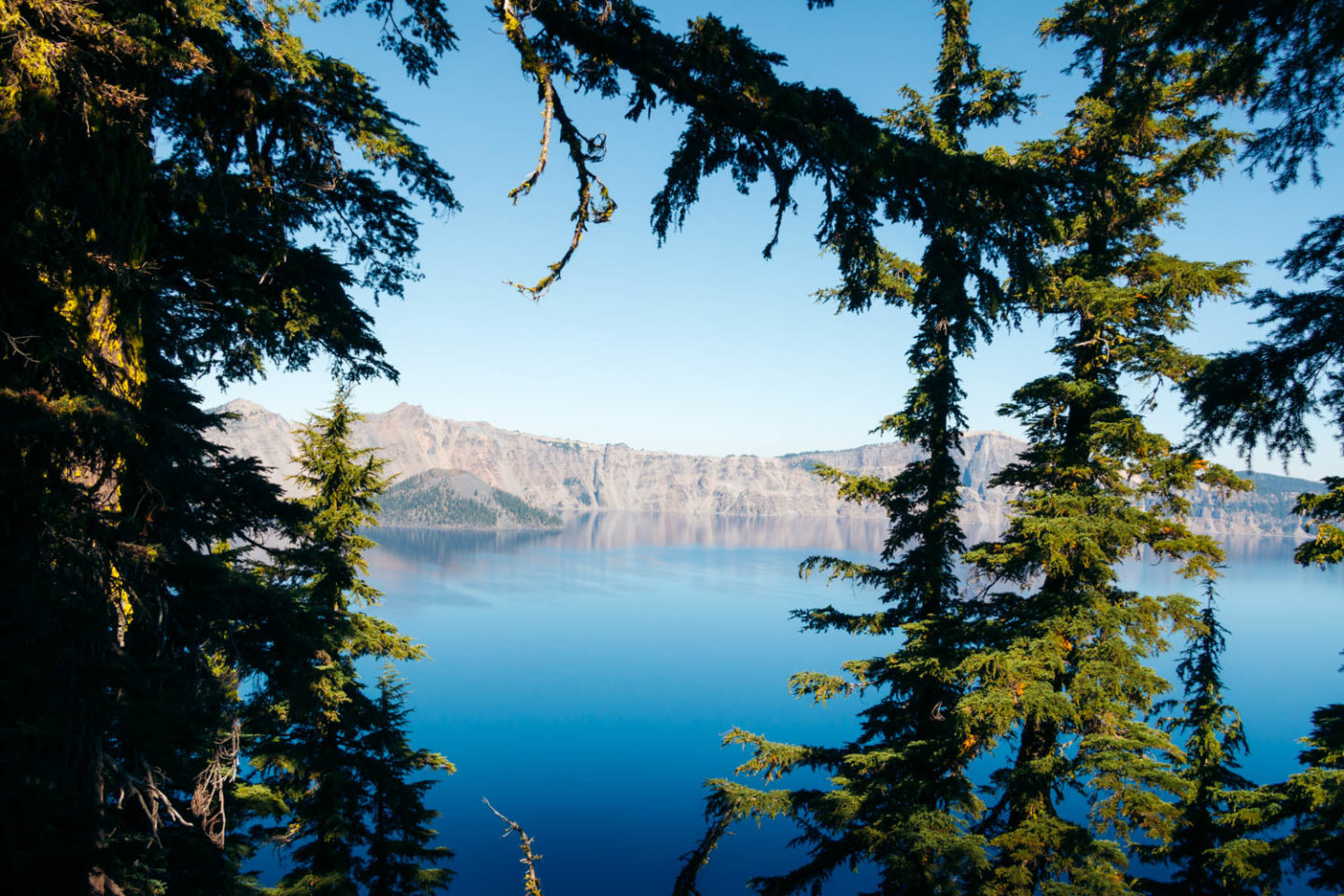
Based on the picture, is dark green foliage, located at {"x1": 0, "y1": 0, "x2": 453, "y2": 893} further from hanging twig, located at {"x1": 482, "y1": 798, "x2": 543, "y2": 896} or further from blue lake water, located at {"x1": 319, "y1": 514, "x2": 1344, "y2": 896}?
blue lake water, located at {"x1": 319, "y1": 514, "x2": 1344, "y2": 896}

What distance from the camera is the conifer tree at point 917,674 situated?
8.59 meters

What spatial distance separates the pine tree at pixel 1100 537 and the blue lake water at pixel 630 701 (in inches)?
118

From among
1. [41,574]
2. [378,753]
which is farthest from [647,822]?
[41,574]

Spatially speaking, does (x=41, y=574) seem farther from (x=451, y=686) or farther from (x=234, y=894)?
(x=451, y=686)

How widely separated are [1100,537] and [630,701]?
51.8m

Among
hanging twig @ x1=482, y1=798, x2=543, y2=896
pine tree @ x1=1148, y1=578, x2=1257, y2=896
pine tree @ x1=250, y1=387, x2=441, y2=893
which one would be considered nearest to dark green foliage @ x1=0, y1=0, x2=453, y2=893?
hanging twig @ x1=482, y1=798, x2=543, y2=896

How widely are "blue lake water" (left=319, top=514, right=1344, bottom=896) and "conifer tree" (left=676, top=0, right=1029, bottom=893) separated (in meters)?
2.79

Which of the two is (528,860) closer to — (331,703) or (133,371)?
(133,371)

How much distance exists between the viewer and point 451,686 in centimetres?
5575

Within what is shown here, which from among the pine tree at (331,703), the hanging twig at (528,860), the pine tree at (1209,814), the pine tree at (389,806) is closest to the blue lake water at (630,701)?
the hanging twig at (528,860)

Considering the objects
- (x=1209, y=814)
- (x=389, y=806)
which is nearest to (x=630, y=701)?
(x=389, y=806)

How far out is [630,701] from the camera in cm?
5462

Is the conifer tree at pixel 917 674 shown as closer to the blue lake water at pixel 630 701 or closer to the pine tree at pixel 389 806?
the blue lake water at pixel 630 701

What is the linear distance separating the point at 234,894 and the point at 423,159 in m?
7.23
